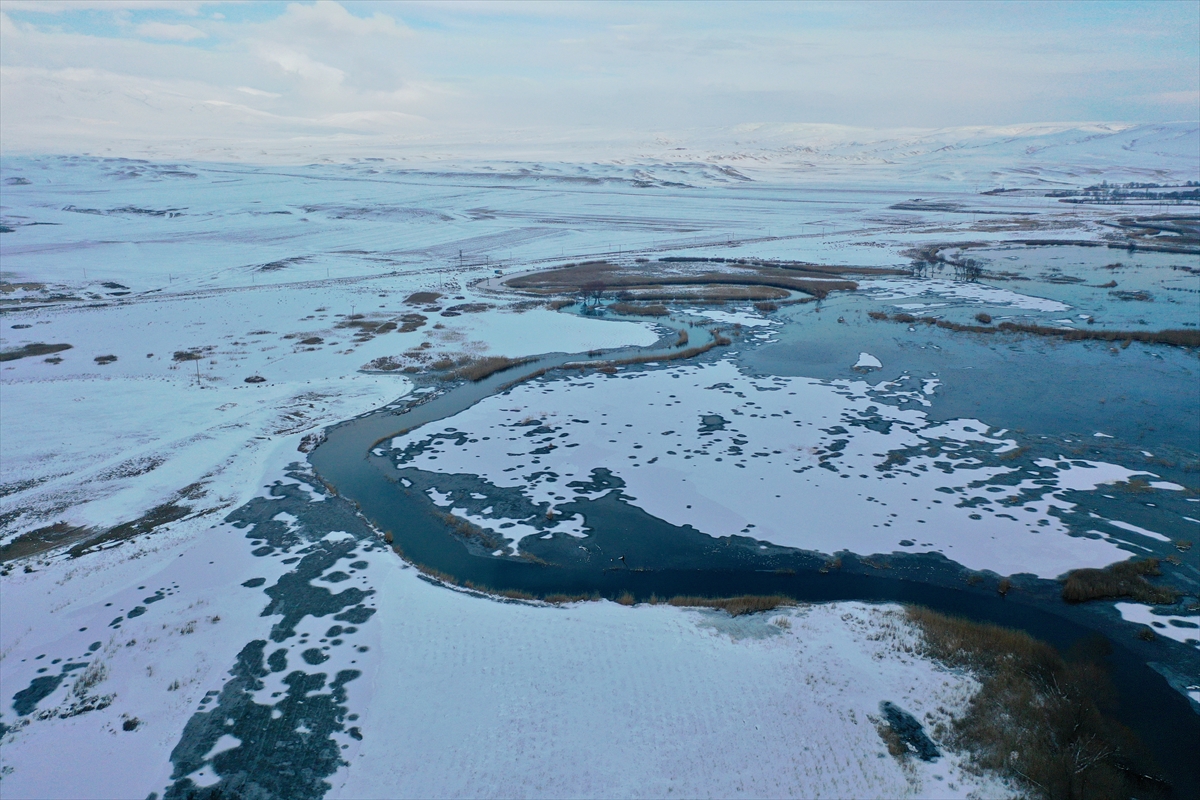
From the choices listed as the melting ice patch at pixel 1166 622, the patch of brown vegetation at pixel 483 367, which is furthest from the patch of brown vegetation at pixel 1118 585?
the patch of brown vegetation at pixel 483 367

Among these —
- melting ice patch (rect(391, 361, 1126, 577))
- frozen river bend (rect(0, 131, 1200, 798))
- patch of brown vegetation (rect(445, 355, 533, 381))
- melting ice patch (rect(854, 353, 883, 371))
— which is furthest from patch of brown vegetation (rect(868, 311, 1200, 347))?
patch of brown vegetation (rect(445, 355, 533, 381))

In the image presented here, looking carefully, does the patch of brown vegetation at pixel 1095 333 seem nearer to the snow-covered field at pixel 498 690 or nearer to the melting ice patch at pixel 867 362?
the melting ice patch at pixel 867 362

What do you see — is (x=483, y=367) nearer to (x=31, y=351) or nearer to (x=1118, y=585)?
(x=31, y=351)

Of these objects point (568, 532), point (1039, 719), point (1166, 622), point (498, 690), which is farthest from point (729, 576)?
point (1166, 622)

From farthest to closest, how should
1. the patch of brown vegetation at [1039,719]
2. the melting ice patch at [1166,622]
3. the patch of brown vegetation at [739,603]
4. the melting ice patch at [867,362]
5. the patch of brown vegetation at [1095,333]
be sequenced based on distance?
the patch of brown vegetation at [1095,333] < the melting ice patch at [867,362] < the patch of brown vegetation at [739,603] < the melting ice patch at [1166,622] < the patch of brown vegetation at [1039,719]

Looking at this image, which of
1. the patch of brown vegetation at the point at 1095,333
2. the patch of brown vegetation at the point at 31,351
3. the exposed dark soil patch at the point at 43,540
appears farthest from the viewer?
the patch of brown vegetation at the point at 1095,333
